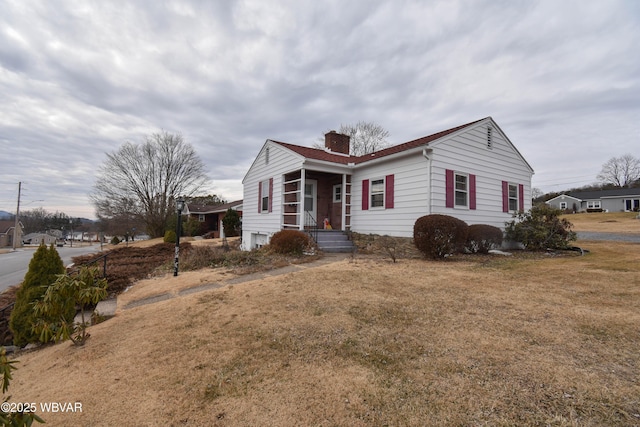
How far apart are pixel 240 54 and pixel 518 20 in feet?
29.1

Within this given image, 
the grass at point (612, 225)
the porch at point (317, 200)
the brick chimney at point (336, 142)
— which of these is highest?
the brick chimney at point (336, 142)

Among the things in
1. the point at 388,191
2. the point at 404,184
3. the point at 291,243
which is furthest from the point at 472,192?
the point at 291,243

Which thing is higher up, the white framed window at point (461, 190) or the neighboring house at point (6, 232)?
the white framed window at point (461, 190)

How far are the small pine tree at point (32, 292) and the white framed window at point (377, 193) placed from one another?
10.1m

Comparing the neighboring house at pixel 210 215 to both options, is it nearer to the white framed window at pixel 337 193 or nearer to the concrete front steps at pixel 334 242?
the white framed window at pixel 337 193

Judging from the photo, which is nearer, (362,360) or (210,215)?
(362,360)

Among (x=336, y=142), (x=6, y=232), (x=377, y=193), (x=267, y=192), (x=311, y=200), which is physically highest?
(x=336, y=142)

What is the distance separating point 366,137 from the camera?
102ft

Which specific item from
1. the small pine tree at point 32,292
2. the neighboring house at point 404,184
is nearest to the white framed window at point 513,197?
the neighboring house at point 404,184

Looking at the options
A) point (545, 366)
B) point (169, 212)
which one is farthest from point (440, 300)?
point (169, 212)

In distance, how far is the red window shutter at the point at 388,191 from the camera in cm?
1140

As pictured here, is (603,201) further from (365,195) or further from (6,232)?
(6,232)

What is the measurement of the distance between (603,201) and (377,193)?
5259cm

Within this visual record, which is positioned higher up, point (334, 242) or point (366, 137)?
point (366, 137)
